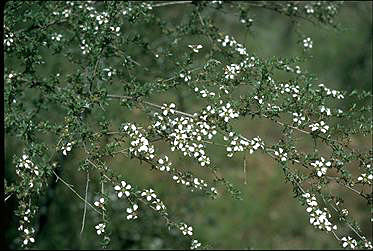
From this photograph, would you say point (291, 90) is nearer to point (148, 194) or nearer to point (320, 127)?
point (320, 127)

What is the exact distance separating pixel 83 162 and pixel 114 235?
15.0ft

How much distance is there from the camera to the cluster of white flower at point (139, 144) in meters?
3.60

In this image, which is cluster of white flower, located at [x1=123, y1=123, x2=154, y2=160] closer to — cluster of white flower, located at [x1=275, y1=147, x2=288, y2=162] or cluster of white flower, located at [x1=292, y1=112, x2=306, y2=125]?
cluster of white flower, located at [x1=275, y1=147, x2=288, y2=162]

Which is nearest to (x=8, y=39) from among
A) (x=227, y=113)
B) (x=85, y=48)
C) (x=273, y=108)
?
(x=85, y=48)

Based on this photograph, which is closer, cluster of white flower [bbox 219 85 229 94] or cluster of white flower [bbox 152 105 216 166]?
cluster of white flower [bbox 152 105 216 166]

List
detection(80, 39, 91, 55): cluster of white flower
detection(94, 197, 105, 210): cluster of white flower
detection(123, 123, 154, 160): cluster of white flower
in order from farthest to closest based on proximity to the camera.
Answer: detection(80, 39, 91, 55): cluster of white flower
detection(123, 123, 154, 160): cluster of white flower
detection(94, 197, 105, 210): cluster of white flower

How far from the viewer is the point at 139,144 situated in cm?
365

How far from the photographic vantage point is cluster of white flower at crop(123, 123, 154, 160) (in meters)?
3.60

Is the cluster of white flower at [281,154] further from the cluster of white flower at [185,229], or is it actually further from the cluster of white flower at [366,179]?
the cluster of white flower at [185,229]

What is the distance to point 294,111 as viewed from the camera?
3867mm

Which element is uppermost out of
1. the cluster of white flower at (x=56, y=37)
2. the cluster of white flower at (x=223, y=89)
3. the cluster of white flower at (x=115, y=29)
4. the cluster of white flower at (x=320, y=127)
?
the cluster of white flower at (x=115, y=29)

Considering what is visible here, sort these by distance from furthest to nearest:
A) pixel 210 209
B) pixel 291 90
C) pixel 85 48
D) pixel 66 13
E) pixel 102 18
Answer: pixel 210 209
pixel 66 13
pixel 85 48
pixel 102 18
pixel 291 90

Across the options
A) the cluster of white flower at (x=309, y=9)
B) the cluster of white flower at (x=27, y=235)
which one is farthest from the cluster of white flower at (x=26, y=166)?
the cluster of white flower at (x=309, y=9)

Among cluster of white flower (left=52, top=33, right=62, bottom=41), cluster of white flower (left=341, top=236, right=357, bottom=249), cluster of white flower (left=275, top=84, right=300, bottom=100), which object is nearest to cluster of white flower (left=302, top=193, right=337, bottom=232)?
cluster of white flower (left=341, top=236, right=357, bottom=249)
